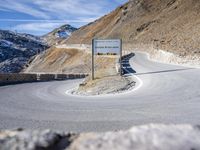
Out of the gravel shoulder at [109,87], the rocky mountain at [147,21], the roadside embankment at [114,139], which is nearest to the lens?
the roadside embankment at [114,139]

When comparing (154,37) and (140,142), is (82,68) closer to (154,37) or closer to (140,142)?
(154,37)

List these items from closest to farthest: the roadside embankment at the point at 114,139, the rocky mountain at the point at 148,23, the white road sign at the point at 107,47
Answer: the roadside embankment at the point at 114,139 → the white road sign at the point at 107,47 → the rocky mountain at the point at 148,23

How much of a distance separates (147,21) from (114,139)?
120 meters

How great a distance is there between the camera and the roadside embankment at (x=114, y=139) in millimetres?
2498

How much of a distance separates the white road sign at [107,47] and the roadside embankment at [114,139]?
26919 millimetres

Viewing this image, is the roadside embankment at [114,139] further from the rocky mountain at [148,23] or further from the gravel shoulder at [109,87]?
the rocky mountain at [148,23]

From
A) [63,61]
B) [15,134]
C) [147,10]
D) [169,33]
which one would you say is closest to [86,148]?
[15,134]

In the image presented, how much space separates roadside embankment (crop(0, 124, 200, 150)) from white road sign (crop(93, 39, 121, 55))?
26919mm

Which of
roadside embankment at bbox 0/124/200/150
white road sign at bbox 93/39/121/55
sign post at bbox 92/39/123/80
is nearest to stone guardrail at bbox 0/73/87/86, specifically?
sign post at bbox 92/39/123/80

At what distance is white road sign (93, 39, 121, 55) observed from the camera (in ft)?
97.5

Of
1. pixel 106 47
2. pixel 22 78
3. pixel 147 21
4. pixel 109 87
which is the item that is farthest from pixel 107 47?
pixel 147 21

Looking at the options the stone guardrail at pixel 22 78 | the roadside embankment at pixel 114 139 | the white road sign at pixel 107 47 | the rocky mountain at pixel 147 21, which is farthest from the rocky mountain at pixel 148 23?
the roadside embankment at pixel 114 139

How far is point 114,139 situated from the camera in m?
2.62

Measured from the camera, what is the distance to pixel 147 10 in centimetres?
13075
